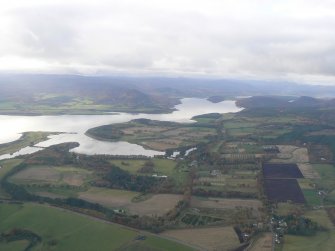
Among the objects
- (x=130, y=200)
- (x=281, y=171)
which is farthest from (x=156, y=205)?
(x=281, y=171)

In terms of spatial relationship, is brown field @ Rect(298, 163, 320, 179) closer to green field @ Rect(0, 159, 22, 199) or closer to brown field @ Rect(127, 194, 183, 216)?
brown field @ Rect(127, 194, 183, 216)

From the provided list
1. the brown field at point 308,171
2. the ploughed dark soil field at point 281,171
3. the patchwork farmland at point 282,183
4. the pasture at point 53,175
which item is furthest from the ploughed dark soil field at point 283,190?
the pasture at point 53,175

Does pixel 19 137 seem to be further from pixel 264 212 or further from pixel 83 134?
pixel 264 212

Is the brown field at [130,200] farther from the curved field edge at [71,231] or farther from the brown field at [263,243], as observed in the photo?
the brown field at [263,243]

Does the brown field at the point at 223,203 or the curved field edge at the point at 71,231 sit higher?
the brown field at the point at 223,203

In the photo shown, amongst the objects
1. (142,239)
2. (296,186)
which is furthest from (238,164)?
(142,239)
